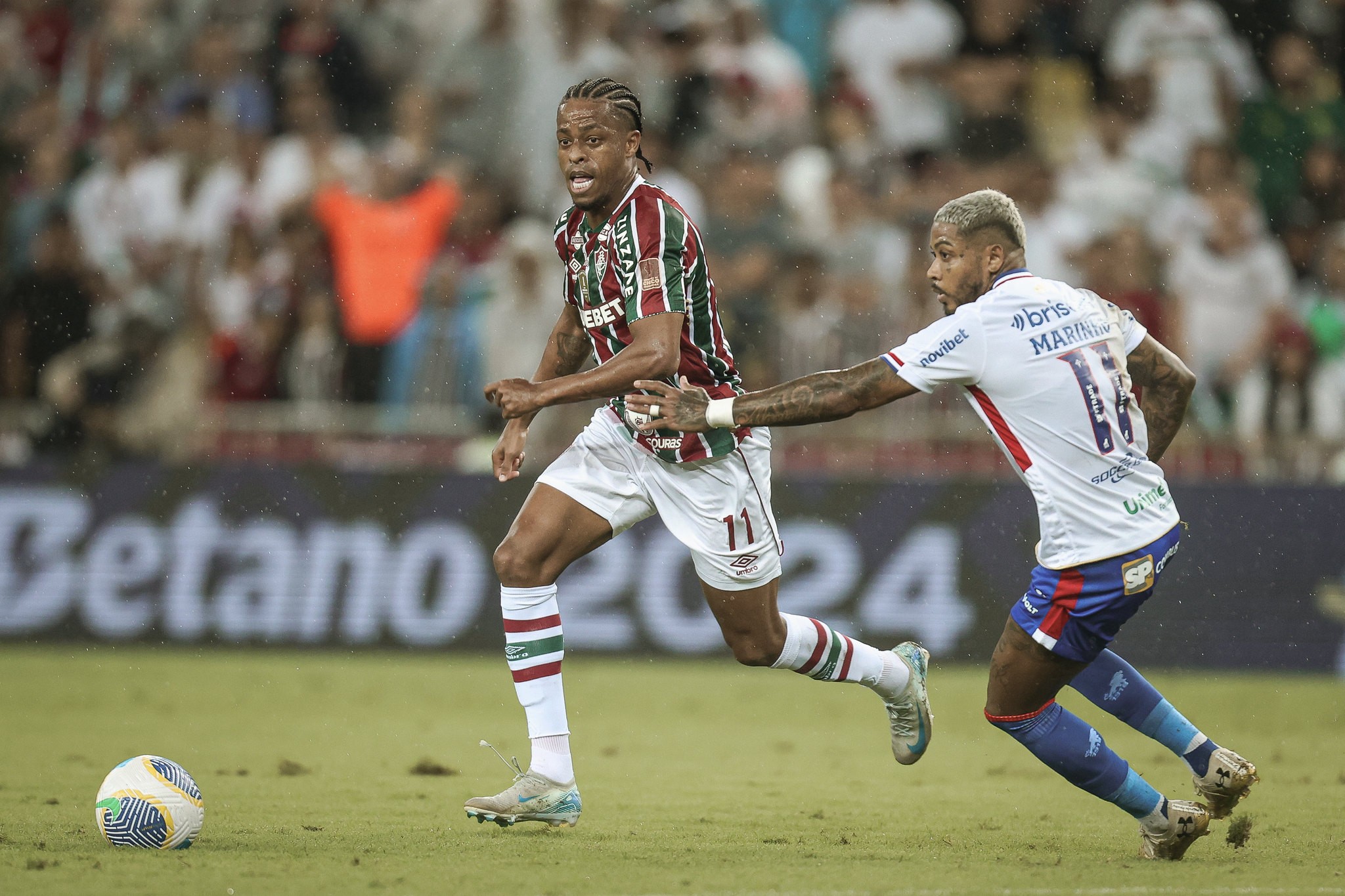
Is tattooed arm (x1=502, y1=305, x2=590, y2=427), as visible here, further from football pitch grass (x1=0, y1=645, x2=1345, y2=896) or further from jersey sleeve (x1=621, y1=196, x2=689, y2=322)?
football pitch grass (x1=0, y1=645, x2=1345, y2=896)

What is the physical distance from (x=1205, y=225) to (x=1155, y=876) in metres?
8.87

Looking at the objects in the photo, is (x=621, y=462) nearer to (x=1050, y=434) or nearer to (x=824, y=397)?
(x=824, y=397)

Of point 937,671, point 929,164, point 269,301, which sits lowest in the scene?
point 937,671

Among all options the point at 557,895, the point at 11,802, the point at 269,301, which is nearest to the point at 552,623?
the point at 557,895

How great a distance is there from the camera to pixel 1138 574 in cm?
579

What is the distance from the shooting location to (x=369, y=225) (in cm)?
1368

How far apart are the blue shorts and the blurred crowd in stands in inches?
253

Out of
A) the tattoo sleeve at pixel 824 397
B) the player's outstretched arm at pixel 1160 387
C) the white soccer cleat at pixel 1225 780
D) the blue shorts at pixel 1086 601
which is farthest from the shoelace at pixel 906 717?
the tattoo sleeve at pixel 824 397

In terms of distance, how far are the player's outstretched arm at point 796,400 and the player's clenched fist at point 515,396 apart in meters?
0.43

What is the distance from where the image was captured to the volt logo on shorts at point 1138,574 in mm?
5773

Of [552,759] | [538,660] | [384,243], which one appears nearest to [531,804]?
[552,759]

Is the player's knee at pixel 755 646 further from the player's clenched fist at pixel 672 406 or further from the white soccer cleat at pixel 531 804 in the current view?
the player's clenched fist at pixel 672 406

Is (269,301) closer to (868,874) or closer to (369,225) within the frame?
(369,225)

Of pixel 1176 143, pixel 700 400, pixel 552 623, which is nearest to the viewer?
pixel 700 400
